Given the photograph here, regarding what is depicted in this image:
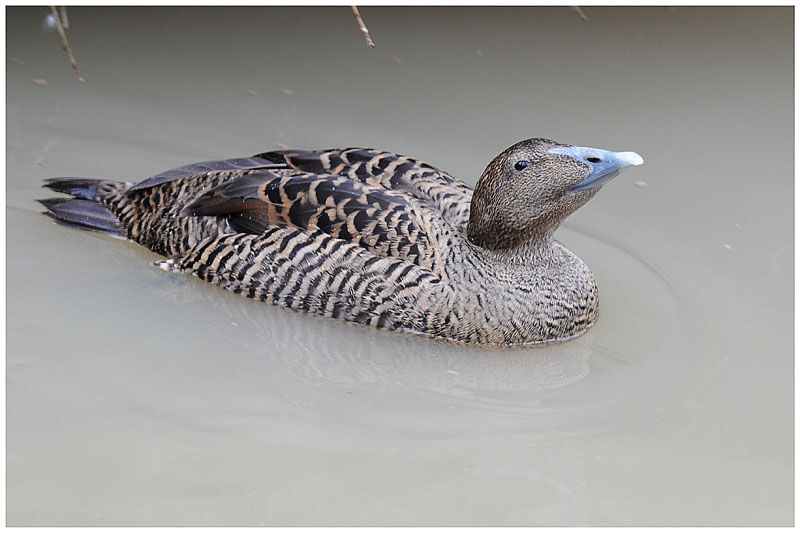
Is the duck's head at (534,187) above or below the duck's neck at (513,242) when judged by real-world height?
above

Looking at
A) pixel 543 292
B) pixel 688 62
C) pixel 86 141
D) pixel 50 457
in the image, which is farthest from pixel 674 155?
pixel 50 457

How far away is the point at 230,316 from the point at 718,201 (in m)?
2.73

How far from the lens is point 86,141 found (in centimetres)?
575

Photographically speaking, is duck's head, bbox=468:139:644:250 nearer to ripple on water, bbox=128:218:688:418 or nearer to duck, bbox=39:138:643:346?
duck, bbox=39:138:643:346

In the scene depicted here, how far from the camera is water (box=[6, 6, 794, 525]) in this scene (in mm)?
3551

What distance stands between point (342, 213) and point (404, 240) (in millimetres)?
280

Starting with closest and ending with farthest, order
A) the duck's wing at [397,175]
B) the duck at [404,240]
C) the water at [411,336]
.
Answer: the water at [411,336] → the duck at [404,240] → the duck's wing at [397,175]

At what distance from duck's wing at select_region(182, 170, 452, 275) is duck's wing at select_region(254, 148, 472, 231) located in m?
0.09

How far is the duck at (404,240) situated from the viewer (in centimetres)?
434

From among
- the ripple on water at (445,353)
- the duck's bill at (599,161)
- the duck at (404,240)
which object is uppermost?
the duck's bill at (599,161)

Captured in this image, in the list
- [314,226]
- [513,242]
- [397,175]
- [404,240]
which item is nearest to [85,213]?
[314,226]

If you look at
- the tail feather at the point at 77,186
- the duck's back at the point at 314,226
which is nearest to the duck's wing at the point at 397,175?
the duck's back at the point at 314,226

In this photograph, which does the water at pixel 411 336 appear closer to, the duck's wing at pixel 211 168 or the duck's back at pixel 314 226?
the duck's back at pixel 314 226

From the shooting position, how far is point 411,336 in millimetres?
4465
